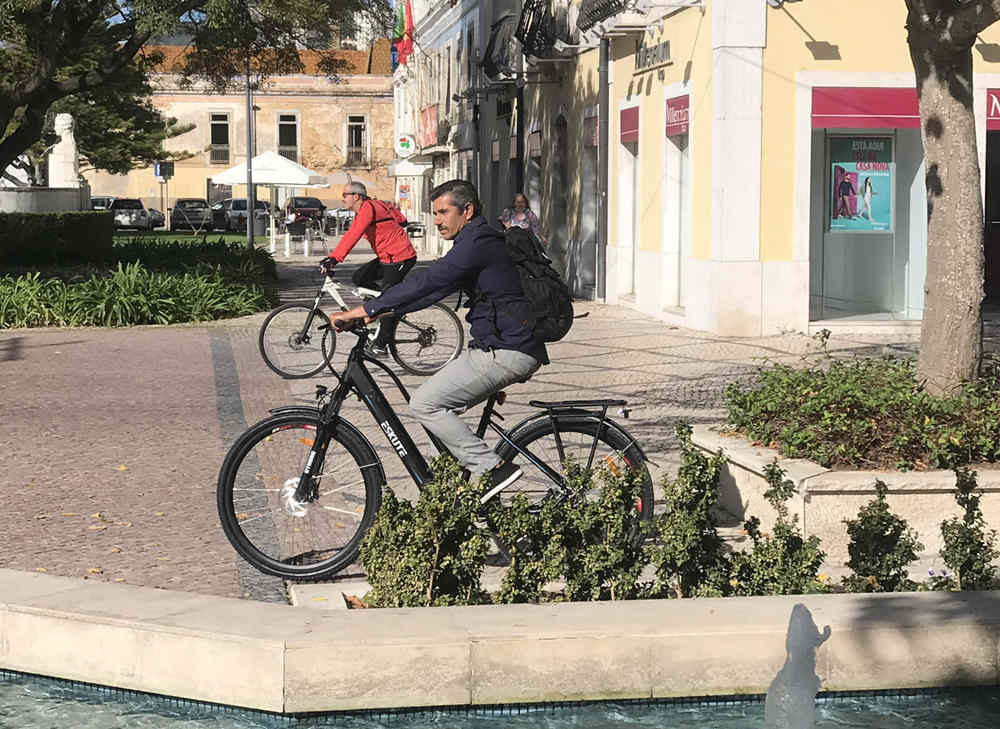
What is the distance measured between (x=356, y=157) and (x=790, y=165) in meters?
65.6

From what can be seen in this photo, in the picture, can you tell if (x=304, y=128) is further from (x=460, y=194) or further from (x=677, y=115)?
A: (x=460, y=194)

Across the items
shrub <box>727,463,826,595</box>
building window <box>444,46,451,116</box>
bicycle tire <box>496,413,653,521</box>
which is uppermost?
building window <box>444,46,451,116</box>

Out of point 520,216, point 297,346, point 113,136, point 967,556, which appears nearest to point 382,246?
point 297,346

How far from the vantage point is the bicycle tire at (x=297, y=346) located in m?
14.2

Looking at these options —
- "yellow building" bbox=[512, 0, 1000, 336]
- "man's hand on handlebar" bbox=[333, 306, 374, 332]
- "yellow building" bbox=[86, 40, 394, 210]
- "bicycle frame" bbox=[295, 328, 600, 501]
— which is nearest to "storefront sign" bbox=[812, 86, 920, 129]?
"yellow building" bbox=[512, 0, 1000, 336]

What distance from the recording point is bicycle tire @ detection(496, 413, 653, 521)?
6.64 m

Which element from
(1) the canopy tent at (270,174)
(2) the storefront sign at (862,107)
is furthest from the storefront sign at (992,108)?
(1) the canopy tent at (270,174)

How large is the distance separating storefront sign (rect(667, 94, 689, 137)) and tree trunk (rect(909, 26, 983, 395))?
11680mm

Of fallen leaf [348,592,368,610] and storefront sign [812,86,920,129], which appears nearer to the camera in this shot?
fallen leaf [348,592,368,610]

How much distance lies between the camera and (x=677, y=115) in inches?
815

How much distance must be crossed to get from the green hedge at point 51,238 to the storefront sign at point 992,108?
14891 mm

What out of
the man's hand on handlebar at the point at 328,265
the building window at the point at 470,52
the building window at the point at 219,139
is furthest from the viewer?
the building window at the point at 219,139

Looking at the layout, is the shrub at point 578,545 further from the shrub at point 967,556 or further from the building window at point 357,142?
the building window at point 357,142

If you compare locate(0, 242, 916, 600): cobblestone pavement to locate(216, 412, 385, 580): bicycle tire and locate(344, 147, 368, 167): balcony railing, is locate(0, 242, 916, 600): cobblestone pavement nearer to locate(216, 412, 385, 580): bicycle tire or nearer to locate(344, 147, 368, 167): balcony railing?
locate(216, 412, 385, 580): bicycle tire
